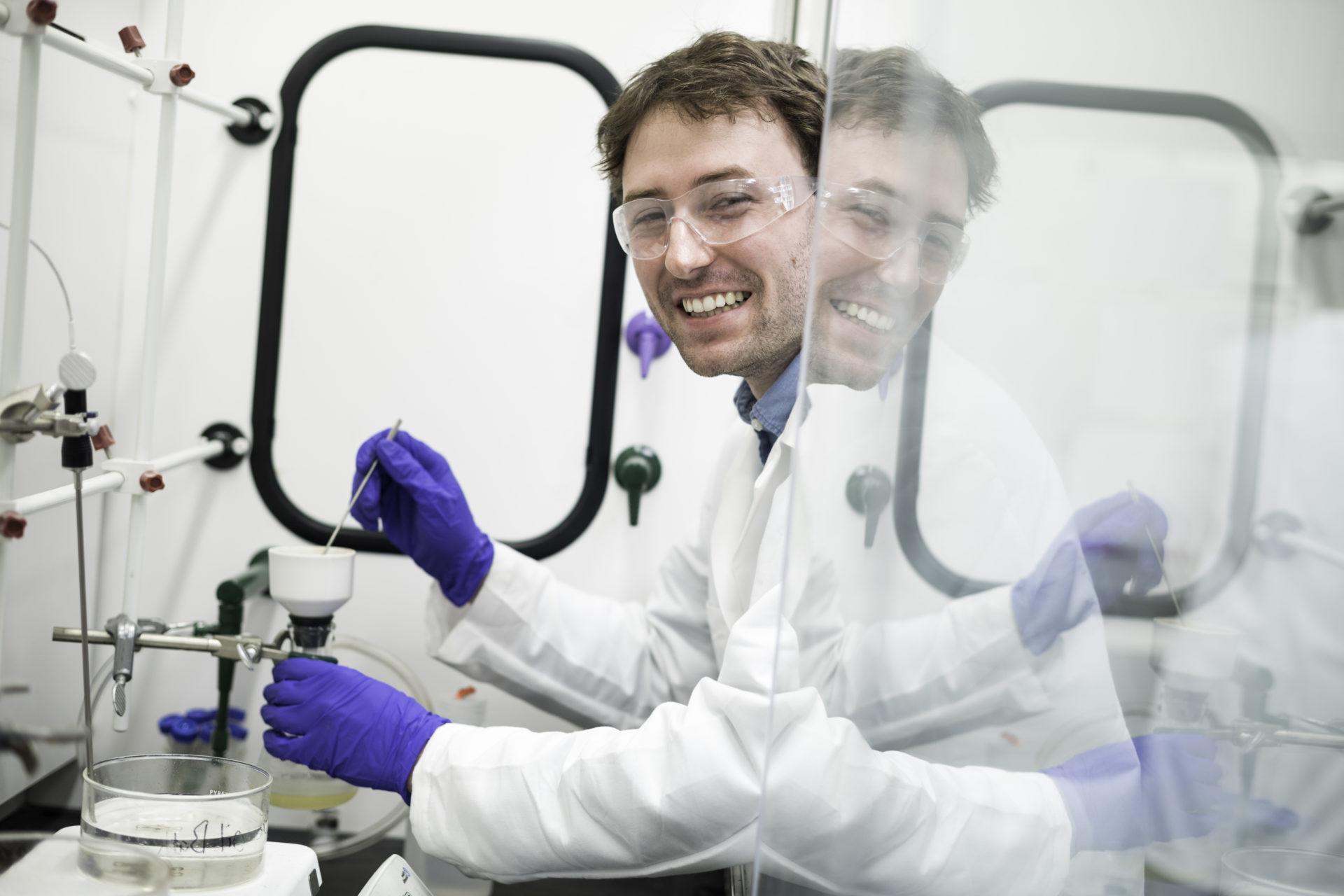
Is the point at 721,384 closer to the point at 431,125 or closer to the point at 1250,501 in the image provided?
the point at 431,125

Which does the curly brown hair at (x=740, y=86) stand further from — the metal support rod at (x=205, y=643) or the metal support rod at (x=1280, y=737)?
the metal support rod at (x=1280, y=737)

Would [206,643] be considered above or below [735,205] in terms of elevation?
below

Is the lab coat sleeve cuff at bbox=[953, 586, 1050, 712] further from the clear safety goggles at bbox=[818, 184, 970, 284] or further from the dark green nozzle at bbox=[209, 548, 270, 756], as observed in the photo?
the dark green nozzle at bbox=[209, 548, 270, 756]

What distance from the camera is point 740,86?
1.23 metres

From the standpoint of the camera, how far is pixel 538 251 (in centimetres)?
164

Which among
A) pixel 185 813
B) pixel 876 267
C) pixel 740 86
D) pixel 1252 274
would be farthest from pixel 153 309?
pixel 1252 274

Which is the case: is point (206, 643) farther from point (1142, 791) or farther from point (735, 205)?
point (1142, 791)

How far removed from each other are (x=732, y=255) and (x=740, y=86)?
21 cm

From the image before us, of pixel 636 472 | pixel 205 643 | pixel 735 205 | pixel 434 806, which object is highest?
pixel 735 205

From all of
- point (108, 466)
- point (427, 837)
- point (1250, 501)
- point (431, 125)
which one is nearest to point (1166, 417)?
point (1250, 501)

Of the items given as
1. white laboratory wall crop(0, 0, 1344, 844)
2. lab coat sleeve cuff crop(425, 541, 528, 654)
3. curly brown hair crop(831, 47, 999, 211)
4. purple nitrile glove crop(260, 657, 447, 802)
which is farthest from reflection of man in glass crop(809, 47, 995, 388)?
white laboratory wall crop(0, 0, 1344, 844)

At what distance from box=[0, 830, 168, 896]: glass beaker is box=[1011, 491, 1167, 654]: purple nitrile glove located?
2.07 ft

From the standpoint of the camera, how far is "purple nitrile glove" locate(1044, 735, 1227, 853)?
1.32 feet

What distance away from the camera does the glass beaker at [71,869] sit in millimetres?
718
